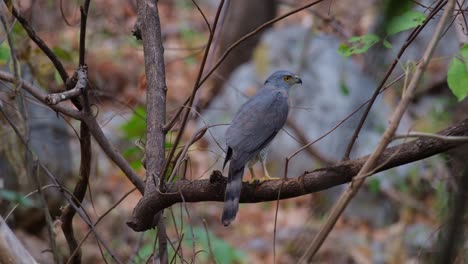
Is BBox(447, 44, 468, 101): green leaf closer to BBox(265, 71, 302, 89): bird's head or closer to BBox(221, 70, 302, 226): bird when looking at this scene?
BBox(221, 70, 302, 226): bird

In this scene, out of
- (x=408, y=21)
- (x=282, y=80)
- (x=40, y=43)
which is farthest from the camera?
(x=282, y=80)

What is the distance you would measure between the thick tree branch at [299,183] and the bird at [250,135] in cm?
6

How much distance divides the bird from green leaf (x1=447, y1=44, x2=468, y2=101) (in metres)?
0.84

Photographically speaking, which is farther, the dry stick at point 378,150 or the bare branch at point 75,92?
the bare branch at point 75,92

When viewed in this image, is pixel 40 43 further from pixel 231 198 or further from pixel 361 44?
pixel 361 44

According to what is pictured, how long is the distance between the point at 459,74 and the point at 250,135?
114 centimetres

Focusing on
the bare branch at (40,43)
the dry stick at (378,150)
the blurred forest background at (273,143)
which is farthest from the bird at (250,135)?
the blurred forest background at (273,143)

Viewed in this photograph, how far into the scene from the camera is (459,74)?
262 cm

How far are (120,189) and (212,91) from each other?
1820 millimetres

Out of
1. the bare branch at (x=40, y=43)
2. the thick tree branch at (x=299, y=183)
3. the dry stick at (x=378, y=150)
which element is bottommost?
the dry stick at (x=378, y=150)

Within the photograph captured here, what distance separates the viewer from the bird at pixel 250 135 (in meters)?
2.68

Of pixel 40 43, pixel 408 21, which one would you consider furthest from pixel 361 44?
pixel 40 43

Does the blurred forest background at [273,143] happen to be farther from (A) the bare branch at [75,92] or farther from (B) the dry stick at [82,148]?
(A) the bare branch at [75,92]

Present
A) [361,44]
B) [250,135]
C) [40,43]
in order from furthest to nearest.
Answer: [250,135]
[361,44]
[40,43]
